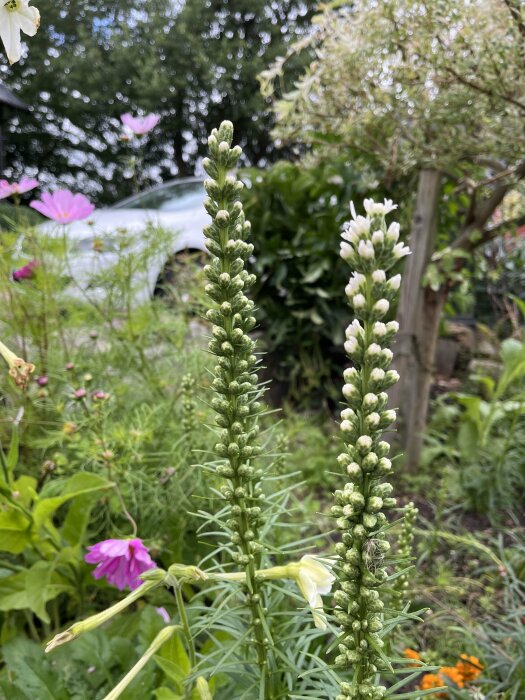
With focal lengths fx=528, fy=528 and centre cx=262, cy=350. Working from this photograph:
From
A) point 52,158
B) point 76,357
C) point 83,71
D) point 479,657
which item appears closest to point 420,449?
point 479,657

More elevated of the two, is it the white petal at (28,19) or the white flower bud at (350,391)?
the white petal at (28,19)

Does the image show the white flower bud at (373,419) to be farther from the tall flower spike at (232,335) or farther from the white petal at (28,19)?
the white petal at (28,19)

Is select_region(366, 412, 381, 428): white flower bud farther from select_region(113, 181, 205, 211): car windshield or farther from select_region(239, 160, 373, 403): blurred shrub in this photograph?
select_region(113, 181, 205, 211): car windshield

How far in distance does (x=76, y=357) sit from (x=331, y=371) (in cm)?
250

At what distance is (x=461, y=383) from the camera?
4.60 meters

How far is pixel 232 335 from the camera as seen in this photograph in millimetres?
705

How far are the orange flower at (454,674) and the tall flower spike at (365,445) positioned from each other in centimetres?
86

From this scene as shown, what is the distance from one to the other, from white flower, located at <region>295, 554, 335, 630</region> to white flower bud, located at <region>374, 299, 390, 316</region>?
40cm

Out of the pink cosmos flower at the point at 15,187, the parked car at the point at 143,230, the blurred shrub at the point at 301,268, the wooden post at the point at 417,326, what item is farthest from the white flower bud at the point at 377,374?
the blurred shrub at the point at 301,268

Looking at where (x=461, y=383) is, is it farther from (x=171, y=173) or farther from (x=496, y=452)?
(x=171, y=173)

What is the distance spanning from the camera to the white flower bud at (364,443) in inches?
22.3

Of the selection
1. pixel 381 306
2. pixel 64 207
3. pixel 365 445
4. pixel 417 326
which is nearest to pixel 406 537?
pixel 365 445

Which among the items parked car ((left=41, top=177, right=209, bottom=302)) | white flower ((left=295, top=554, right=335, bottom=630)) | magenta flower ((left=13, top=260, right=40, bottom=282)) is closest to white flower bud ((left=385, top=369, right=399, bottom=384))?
white flower ((left=295, top=554, right=335, bottom=630))

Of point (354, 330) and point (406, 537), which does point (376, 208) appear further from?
point (406, 537)
